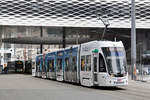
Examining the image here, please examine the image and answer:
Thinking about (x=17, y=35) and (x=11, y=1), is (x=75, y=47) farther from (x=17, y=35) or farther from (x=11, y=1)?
(x=17, y=35)

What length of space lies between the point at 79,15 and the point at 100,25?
449 centimetres

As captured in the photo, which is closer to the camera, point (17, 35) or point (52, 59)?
point (52, 59)

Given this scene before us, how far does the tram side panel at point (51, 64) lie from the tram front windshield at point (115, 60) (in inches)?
393

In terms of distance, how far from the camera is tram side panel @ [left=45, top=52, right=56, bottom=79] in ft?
89.0

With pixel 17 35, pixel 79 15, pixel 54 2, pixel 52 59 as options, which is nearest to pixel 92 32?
pixel 79 15

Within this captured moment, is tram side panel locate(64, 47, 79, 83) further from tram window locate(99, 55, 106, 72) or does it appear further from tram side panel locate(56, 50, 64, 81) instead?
tram window locate(99, 55, 106, 72)

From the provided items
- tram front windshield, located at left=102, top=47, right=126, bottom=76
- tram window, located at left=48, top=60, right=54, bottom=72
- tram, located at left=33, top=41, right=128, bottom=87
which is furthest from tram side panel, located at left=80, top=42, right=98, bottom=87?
tram window, located at left=48, top=60, right=54, bottom=72

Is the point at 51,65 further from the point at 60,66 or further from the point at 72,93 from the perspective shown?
the point at 72,93

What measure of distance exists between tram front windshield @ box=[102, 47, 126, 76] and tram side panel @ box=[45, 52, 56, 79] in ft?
32.8

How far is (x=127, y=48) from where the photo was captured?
5972 cm

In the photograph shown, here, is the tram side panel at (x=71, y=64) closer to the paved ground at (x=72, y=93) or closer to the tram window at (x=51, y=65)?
the paved ground at (x=72, y=93)

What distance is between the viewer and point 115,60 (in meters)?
17.5

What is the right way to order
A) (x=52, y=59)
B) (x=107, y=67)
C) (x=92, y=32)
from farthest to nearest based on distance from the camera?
(x=92, y=32) → (x=52, y=59) → (x=107, y=67)

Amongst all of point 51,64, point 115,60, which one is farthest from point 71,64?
point 51,64
